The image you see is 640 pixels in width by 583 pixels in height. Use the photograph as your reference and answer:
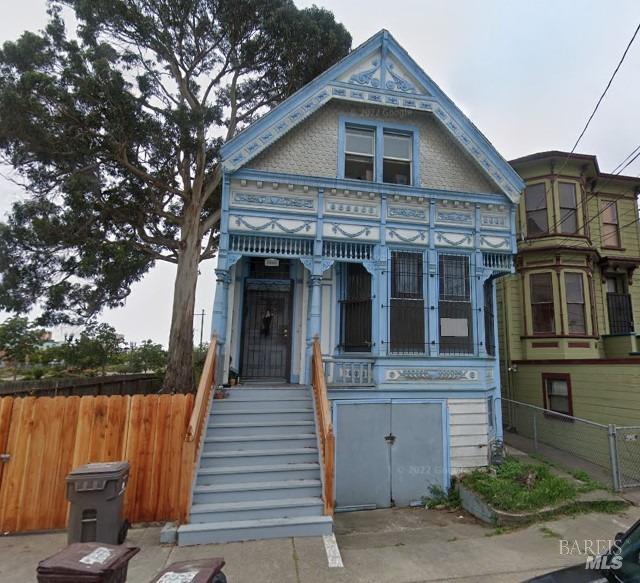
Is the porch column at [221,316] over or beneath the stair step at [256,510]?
over

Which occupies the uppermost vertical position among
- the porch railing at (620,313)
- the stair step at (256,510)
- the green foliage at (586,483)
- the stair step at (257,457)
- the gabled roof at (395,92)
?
the gabled roof at (395,92)

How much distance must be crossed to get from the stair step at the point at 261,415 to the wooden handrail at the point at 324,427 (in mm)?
302

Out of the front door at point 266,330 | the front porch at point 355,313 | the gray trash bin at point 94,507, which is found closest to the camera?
the gray trash bin at point 94,507

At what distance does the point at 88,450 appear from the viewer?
5.80 metres

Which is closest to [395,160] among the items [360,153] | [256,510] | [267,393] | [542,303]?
[360,153]

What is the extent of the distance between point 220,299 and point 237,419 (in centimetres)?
249

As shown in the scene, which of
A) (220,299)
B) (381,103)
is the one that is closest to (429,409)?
(220,299)

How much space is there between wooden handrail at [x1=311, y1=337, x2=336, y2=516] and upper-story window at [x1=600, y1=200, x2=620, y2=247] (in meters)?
12.7

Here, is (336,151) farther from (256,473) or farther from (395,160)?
(256,473)

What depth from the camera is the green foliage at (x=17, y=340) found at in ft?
35.6

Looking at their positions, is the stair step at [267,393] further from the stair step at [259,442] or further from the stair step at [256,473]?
the stair step at [256,473]

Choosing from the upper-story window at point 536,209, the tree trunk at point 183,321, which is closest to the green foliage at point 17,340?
the tree trunk at point 183,321

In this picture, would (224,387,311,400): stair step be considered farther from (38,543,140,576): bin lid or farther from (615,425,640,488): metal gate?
(615,425,640,488): metal gate

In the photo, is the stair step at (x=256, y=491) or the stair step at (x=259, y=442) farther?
the stair step at (x=259, y=442)
